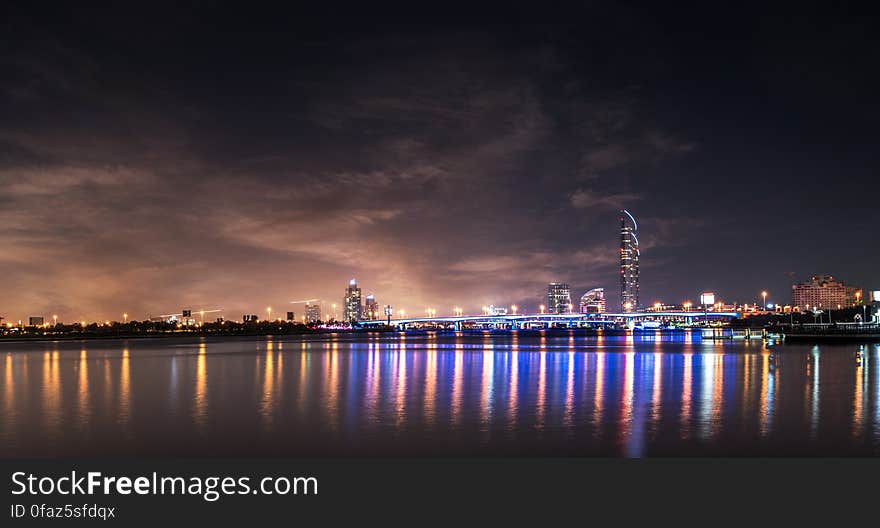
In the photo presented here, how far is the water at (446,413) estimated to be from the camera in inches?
647

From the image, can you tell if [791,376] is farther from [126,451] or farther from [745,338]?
[745,338]

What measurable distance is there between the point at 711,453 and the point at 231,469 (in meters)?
10.1

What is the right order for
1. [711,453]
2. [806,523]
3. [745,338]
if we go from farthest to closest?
[745,338]
[711,453]
[806,523]

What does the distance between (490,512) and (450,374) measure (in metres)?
27.0

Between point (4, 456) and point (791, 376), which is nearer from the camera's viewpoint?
point (4, 456)

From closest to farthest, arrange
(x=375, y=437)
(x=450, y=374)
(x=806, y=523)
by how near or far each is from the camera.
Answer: (x=806, y=523) → (x=375, y=437) → (x=450, y=374)

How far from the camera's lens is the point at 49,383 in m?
33.3

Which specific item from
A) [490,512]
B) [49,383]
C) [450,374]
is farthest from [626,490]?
[49,383]

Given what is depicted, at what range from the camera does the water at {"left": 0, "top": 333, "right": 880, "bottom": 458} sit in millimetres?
16438

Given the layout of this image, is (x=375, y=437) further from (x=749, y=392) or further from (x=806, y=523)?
(x=749, y=392)

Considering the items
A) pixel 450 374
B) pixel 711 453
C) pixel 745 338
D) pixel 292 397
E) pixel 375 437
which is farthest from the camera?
pixel 745 338

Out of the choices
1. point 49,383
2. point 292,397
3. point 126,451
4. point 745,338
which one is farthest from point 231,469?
point 745,338

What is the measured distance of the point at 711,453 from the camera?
605 inches

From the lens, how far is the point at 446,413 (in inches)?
862
